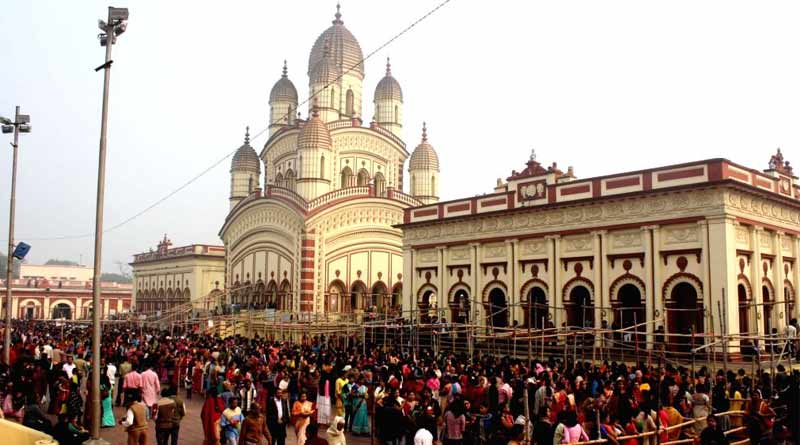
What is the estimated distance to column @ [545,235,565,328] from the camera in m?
29.4

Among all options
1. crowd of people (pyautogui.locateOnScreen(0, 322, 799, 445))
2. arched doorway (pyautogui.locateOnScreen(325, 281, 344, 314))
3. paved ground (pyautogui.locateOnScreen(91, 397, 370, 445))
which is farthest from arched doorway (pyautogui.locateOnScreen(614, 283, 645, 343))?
arched doorway (pyautogui.locateOnScreen(325, 281, 344, 314))

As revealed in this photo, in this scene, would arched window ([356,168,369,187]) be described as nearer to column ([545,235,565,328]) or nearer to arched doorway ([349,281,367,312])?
arched doorway ([349,281,367,312])

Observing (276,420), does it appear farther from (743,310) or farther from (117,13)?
(743,310)

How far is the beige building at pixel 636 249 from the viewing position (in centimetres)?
2477

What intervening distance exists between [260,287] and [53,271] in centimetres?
8510

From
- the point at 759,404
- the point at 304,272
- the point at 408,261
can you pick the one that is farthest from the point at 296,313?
→ the point at 759,404

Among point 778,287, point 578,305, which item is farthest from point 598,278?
point 778,287

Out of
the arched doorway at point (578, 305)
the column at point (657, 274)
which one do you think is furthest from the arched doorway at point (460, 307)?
the column at point (657, 274)

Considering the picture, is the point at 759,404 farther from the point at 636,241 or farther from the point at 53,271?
the point at 53,271

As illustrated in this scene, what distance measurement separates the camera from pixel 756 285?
2562 cm

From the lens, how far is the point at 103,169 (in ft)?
43.4

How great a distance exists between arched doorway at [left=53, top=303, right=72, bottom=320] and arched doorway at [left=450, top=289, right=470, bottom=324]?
64.6m

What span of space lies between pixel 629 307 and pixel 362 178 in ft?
Result: 88.2

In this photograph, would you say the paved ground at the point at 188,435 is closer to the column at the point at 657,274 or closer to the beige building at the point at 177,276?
the column at the point at 657,274
